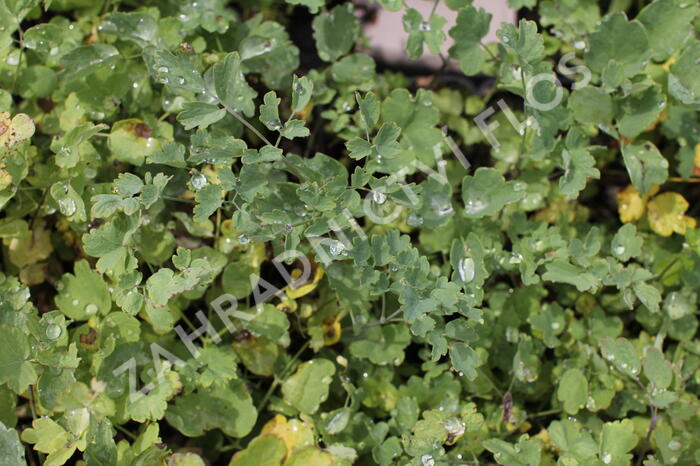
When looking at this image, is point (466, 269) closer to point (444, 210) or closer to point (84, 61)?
point (444, 210)

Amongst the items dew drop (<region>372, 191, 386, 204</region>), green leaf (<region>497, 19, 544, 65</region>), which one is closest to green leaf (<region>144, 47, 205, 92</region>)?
dew drop (<region>372, 191, 386, 204</region>)

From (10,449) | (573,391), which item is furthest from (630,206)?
(10,449)

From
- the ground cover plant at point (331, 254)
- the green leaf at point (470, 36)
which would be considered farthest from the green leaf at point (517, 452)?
the green leaf at point (470, 36)

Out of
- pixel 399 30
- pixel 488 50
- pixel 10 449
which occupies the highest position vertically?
pixel 488 50

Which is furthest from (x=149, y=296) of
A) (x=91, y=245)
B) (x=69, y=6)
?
(x=69, y=6)

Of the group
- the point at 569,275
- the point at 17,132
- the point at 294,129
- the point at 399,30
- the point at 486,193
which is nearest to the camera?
the point at 294,129

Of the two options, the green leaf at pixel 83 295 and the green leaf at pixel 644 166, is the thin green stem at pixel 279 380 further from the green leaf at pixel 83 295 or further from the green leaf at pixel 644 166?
the green leaf at pixel 644 166

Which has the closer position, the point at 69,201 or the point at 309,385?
the point at 69,201
